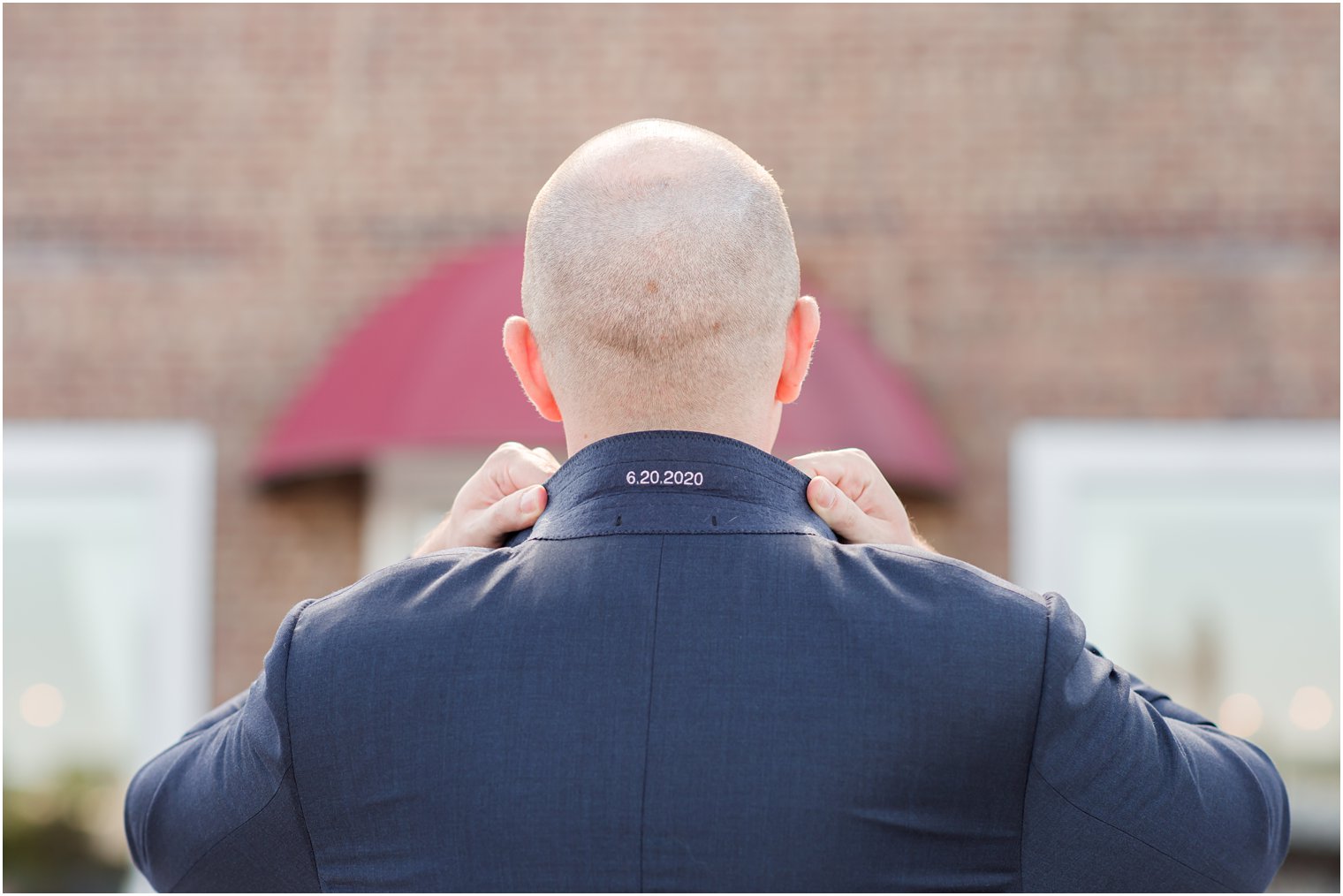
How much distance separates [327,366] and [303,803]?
506cm

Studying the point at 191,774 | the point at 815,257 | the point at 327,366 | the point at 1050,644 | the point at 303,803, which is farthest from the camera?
the point at 815,257

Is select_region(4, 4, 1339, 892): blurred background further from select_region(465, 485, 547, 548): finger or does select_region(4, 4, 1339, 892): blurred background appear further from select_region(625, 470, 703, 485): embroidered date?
select_region(625, 470, 703, 485): embroidered date

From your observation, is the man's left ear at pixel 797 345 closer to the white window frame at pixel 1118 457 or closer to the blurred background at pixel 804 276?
the blurred background at pixel 804 276

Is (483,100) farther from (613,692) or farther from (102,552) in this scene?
(613,692)

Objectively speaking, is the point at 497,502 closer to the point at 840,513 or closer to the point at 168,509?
the point at 840,513

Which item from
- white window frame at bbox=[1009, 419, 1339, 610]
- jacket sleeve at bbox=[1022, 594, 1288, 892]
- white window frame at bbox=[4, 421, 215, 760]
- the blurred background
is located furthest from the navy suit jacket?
white window frame at bbox=[4, 421, 215, 760]

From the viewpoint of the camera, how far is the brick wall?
6.70 meters

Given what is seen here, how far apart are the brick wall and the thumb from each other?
511 centimetres

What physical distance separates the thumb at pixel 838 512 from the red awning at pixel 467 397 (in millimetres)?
3923

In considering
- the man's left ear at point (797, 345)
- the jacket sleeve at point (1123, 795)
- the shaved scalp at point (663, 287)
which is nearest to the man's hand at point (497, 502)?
A: the shaved scalp at point (663, 287)

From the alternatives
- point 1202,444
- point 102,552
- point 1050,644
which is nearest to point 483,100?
point 102,552

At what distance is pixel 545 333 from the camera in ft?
5.40

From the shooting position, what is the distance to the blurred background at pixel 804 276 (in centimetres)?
668

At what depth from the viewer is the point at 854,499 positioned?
1.69 m
